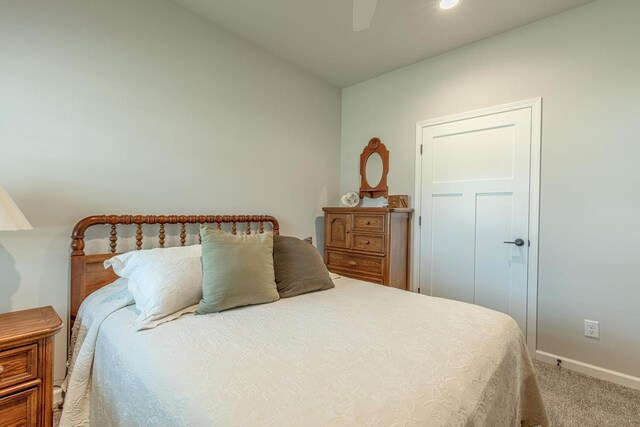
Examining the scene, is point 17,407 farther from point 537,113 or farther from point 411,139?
point 537,113

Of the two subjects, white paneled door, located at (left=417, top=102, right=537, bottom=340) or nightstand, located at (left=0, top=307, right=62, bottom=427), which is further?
white paneled door, located at (left=417, top=102, right=537, bottom=340)

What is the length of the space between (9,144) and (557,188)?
354cm

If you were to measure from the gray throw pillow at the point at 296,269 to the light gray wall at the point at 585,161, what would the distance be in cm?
179

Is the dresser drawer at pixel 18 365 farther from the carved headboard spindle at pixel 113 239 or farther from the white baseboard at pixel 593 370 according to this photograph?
the white baseboard at pixel 593 370

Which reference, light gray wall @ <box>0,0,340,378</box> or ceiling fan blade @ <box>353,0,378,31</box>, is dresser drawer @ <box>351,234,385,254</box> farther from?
ceiling fan blade @ <box>353,0,378,31</box>

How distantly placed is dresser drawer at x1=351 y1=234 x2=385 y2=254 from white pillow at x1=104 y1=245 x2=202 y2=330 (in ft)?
5.34

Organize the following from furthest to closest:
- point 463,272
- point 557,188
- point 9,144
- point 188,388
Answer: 1. point 463,272
2. point 557,188
3. point 9,144
4. point 188,388

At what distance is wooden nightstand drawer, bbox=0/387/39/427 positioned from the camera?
113 centimetres

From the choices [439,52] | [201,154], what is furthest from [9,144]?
[439,52]

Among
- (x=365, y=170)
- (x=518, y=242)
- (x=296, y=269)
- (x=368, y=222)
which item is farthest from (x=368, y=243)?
(x=518, y=242)

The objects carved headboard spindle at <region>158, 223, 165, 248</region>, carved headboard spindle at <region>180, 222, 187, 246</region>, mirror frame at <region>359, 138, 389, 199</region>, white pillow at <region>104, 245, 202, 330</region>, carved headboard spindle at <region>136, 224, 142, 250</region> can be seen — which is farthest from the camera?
mirror frame at <region>359, 138, 389, 199</region>

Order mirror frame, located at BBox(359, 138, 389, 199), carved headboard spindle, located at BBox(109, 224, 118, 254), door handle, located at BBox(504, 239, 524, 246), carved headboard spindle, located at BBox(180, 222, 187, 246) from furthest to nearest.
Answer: mirror frame, located at BBox(359, 138, 389, 199) → door handle, located at BBox(504, 239, 524, 246) → carved headboard spindle, located at BBox(180, 222, 187, 246) → carved headboard spindle, located at BBox(109, 224, 118, 254)

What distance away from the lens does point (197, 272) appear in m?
1.64

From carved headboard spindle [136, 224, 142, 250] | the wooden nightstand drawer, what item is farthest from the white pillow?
the wooden nightstand drawer
